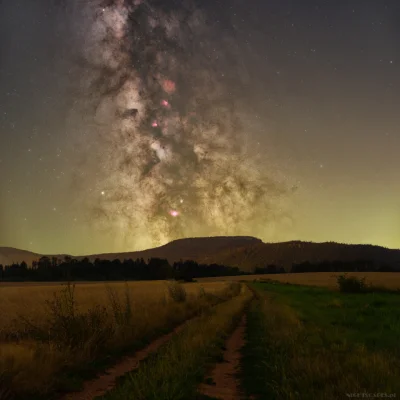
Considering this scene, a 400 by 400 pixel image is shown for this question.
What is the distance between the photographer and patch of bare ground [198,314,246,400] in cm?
779

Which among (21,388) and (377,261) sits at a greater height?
(377,261)

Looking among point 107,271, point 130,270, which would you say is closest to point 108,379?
point 107,271

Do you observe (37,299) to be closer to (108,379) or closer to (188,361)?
(108,379)

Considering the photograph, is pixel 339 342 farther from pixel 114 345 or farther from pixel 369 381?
pixel 114 345

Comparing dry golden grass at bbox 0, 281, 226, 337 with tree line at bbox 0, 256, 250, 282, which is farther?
tree line at bbox 0, 256, 250, 282

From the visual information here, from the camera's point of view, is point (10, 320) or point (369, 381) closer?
point (369, 381)

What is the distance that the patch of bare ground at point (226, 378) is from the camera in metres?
7.79

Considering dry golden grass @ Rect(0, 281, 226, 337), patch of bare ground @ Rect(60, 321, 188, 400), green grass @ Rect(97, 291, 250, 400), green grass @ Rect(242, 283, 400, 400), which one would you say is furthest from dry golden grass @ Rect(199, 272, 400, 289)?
patch of bare ground @ Rect(60, 321, 188, 400)

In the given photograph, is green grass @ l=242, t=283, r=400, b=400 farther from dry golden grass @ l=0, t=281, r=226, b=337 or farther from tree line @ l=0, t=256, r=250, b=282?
tree line @ l=0, t=256, r=250, b=282

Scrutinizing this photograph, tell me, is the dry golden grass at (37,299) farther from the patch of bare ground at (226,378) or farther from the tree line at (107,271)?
the tree line at (107,271)

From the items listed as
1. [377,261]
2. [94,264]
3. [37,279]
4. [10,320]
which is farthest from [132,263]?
[10,320]

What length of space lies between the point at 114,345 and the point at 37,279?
395ft

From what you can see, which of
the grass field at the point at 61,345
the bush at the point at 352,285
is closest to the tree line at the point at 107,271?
the bush at the point at 352,285

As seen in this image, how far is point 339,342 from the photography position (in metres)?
12.0
